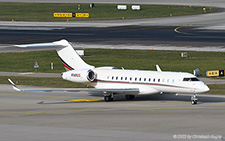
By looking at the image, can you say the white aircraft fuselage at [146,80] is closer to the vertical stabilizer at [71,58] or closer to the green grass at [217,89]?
the vertical stabilizer at [71,58]

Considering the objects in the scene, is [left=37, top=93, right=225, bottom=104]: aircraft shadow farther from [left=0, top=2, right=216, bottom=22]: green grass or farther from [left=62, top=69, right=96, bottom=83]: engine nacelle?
[left=0, top=2, right=216, bottom=22]: green grass

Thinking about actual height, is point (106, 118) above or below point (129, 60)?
above

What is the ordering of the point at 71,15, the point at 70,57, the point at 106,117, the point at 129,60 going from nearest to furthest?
the point at 106,117 → the point at 70,57 → the point at 129,60 → the point at 71,15

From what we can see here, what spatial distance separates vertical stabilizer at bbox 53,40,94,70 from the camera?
52344mm

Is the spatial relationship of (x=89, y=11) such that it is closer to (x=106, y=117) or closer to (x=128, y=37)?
(x=128, y=37)

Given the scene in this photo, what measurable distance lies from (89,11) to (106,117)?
11106 cm

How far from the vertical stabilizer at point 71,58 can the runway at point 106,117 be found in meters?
3.13

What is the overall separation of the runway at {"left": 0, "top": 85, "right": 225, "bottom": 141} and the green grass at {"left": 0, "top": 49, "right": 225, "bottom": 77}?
713 inches

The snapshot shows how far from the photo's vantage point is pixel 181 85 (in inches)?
1809

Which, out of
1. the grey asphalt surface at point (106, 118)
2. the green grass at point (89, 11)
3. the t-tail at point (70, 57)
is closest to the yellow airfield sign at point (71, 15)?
the green grass at point (89, 11)

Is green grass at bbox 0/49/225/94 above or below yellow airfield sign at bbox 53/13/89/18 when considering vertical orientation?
below

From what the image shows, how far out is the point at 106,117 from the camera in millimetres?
40031

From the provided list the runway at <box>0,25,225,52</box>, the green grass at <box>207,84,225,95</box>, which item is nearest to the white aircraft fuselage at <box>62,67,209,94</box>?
the green grass at <box>207,84,225,95</box>

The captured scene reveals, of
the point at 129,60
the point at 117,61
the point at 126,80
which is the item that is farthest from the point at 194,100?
the point at 129,60
